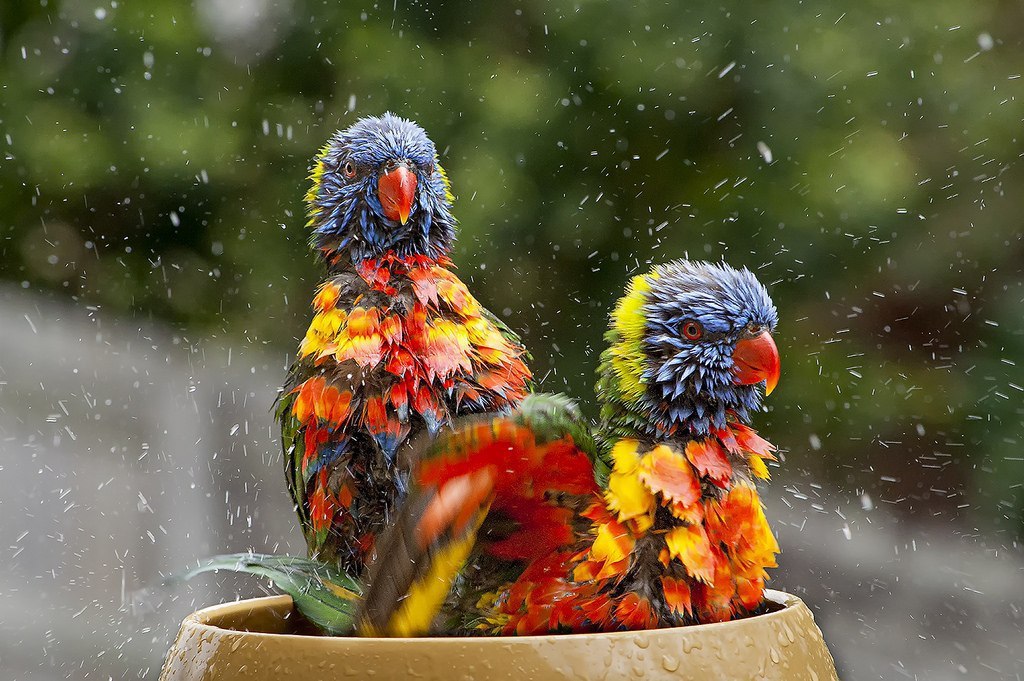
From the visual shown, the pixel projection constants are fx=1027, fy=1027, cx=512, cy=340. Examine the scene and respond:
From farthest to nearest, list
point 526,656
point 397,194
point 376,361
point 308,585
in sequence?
point 397,194 → point 376,361 → point 308,585 → point 526,656

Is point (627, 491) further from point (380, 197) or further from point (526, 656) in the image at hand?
point (380, 197)

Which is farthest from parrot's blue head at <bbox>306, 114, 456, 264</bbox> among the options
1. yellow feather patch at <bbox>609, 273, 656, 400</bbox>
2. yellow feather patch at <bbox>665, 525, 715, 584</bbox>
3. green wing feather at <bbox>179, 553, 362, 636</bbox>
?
yellow feather patch at <bbox>665, 525, 715, 584</bbox>

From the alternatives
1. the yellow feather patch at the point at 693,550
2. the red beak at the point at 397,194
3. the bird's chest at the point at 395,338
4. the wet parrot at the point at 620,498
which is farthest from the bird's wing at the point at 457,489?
the red beak at the point at 397,194

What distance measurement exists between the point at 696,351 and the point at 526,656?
0.41 metres

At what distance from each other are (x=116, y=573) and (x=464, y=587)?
305cm

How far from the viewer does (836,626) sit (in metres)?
3.50

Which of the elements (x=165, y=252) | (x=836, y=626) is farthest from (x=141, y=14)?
(x=836, y=626)

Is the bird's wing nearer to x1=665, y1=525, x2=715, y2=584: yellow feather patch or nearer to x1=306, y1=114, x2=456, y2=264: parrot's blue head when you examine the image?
x1=665, y1=525, x2=715, y2=584: yellow feather patch

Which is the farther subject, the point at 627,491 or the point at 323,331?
the point at 323,331

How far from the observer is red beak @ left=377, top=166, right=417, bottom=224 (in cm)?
143

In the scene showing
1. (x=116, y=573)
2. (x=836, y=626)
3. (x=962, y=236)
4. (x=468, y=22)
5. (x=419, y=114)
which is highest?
(x=468, y=22)

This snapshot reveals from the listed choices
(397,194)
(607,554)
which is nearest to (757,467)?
(607,554)

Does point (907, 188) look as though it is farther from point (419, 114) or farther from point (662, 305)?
point (662, 305)

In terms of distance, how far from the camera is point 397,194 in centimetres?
143
